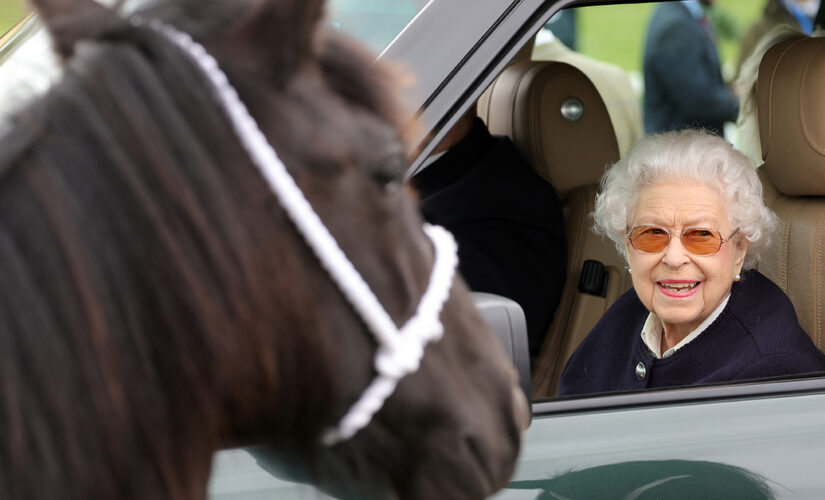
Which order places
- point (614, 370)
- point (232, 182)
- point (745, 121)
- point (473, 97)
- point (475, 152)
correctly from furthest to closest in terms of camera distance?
point (745, 121) → point (475, 152) → point (614, 370) → point (473, 97) → point (232, 182)

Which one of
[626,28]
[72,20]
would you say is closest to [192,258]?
[72,20]

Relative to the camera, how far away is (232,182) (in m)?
0.87

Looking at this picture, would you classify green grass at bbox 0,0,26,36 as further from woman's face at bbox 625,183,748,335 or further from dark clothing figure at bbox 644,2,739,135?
dark clothing figure at bbox 644,2,739,135

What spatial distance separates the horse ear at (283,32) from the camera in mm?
883

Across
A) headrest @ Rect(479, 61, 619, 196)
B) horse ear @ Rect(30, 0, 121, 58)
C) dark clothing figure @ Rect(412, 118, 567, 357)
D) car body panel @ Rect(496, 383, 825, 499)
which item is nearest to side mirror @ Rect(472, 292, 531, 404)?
car body panel @ Rect(496, 383, 825, 499)

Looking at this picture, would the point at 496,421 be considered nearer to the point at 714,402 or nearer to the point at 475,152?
the point at 714,402

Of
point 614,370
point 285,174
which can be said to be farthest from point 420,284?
point 614,370

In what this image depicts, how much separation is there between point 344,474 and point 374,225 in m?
0.26

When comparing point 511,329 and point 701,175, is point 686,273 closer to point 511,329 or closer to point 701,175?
point 701,175

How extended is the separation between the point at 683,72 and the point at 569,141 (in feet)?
2.64

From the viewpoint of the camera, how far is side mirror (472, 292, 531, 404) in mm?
1251

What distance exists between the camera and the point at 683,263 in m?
1.98

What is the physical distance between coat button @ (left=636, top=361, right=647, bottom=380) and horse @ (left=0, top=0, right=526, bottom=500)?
959mm

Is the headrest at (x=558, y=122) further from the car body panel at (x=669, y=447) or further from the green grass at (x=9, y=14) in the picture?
the green grass at (x=9, y=14)
